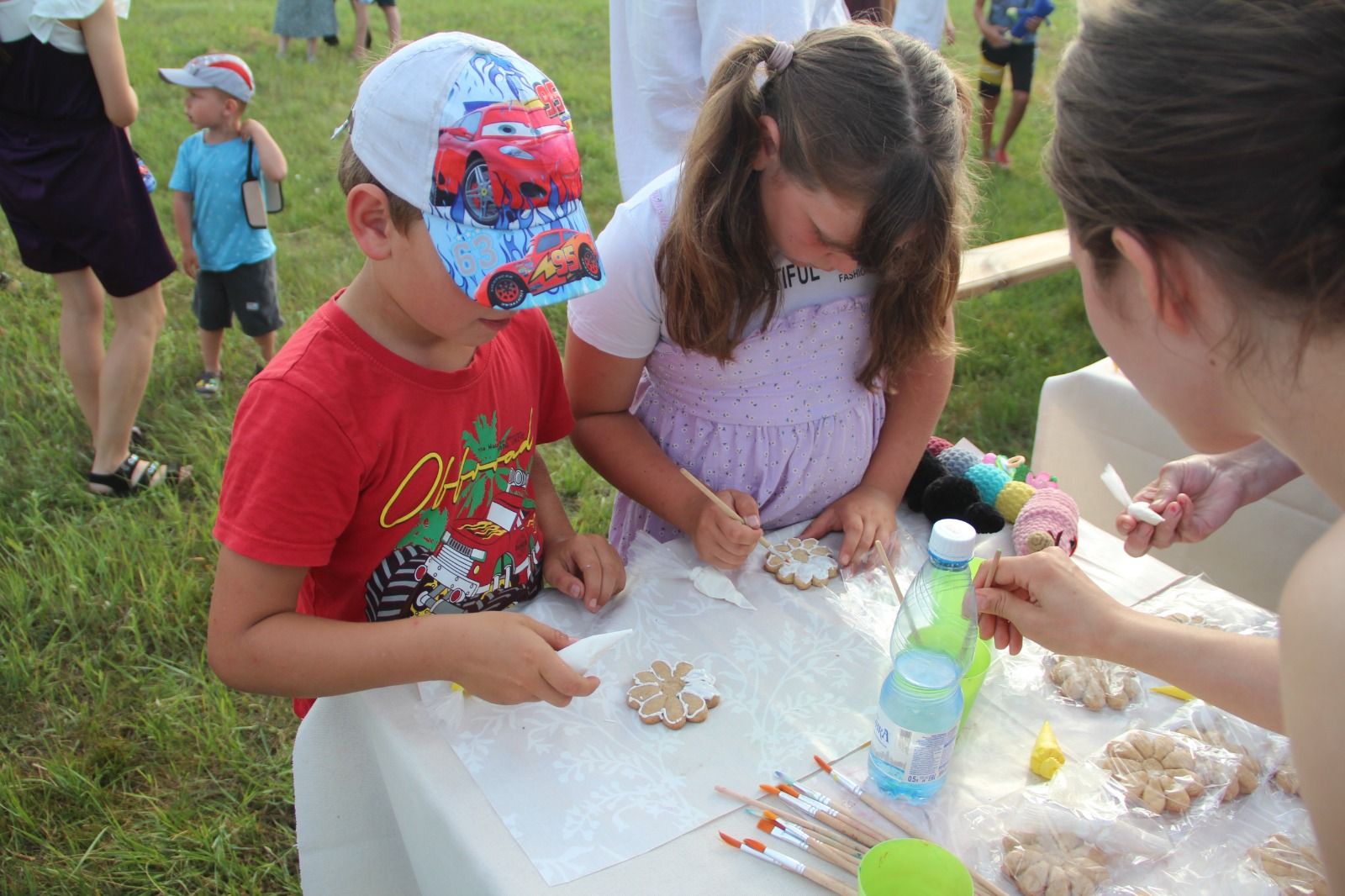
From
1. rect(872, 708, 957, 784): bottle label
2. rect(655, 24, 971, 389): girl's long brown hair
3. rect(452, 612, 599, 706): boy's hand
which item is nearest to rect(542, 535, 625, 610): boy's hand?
rect(452, 612, 599, 706): boy's hand

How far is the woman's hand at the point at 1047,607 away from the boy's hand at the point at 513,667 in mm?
526

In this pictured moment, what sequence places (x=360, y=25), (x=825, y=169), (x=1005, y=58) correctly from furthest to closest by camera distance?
1. (x=360, y=25)
2. (x=1005, y=58)
3. (x=825, y=169)

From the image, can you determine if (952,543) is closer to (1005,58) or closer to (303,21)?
(1005,58)

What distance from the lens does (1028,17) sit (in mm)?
6543

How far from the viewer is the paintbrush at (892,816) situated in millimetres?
999

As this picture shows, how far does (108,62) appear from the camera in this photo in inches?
111

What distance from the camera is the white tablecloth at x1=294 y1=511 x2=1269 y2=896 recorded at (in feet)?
3.36

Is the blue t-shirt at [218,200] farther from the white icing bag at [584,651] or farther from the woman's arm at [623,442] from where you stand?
the white icing bag at [584,651]

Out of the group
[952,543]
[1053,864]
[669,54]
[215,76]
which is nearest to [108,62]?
[215,76]

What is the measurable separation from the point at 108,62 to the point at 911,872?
3107 mm

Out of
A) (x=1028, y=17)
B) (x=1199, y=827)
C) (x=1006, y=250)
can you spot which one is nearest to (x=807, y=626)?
(x=1199, y=827)

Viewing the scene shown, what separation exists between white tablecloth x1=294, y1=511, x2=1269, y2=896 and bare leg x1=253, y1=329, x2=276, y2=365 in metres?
2.87

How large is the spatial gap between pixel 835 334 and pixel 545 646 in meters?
0.82

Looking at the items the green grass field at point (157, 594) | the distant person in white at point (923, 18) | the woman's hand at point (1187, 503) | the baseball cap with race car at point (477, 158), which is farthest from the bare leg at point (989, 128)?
the baseball cap with race car at point (477, 158)
